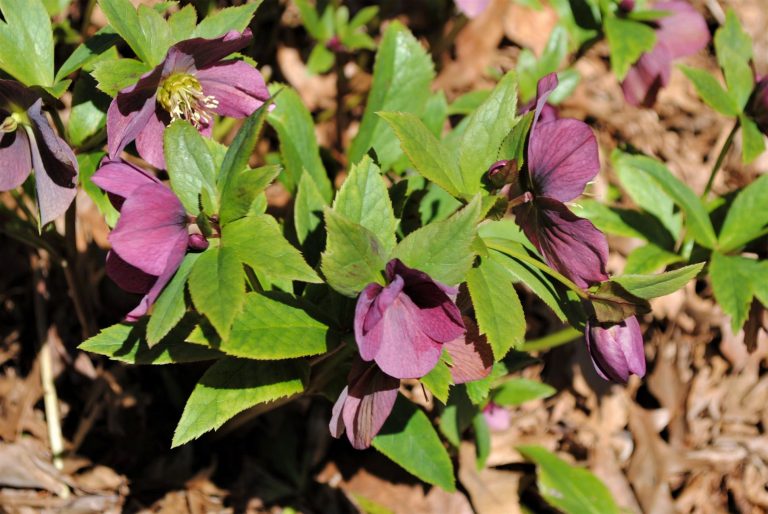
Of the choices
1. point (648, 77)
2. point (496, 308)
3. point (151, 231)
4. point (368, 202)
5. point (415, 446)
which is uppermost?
point (151, 231)

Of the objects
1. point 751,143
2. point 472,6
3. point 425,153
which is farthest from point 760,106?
point 425,153

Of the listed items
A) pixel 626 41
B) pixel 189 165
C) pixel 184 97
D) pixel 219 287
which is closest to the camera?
pixel 219 287

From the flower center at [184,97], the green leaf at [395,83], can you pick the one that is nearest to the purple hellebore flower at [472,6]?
the green leaf at [395,83]

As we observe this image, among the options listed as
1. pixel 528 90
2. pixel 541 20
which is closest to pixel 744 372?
pixel 528 90

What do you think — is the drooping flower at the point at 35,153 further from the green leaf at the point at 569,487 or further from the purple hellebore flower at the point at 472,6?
the green leaf at the point at 569,487

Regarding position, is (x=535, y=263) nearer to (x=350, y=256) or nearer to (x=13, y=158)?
(x=350, y=256)

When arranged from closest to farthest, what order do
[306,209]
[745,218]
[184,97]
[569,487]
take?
[184,97] → [306,209] → [745,218] → [569,487]
